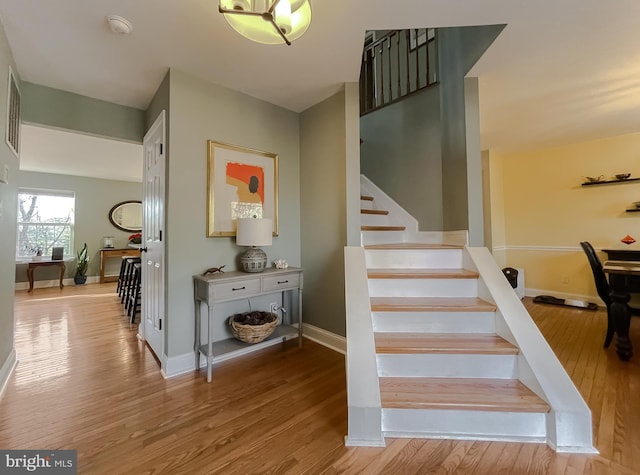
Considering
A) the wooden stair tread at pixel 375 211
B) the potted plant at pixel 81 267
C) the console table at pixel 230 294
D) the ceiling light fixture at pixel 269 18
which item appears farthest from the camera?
the potted plant at pixel 81 267

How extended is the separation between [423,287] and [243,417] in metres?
1.51

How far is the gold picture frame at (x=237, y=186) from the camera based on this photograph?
2357 mm

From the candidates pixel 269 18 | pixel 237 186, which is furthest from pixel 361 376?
pixel 237 186

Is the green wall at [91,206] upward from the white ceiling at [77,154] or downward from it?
downward

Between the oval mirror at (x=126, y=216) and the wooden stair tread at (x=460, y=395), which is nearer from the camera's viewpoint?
the wooden stair tread at (x=460, y=395)

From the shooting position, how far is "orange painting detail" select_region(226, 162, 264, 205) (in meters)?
2.49

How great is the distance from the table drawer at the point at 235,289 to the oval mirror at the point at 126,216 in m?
6.04

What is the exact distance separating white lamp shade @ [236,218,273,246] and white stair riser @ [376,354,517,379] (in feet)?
4.26

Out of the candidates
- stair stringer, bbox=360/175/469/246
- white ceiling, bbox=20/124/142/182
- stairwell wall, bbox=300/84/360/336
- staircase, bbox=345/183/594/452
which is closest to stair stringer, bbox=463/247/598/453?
staircase, bbox=345/183/594/452

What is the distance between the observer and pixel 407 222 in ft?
10.1

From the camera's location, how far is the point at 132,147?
412 centimetres

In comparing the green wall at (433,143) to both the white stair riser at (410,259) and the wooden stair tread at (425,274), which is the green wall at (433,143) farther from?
the wooden stair tread at (425,274)

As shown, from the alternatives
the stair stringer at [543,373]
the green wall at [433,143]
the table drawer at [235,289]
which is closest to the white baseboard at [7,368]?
the table drawer at [235,289]

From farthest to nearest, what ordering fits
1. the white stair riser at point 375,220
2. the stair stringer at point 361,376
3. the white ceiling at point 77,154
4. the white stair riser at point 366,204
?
the white ceiling at point 77,154 < the white stair riser at point 366,204 < the white stair riser at point 375,220 < the stair stringer at point 361,376
